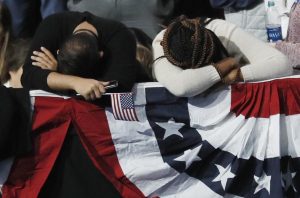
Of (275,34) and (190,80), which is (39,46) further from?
(275,34)

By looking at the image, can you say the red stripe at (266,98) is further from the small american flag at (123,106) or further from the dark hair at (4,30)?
the dark hair at (4,30)

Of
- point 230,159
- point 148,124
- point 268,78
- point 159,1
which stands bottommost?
point 230,159

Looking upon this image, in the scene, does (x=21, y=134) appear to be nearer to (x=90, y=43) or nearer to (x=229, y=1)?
(x=90, y=43)

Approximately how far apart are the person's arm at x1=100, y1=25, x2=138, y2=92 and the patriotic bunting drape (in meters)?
0.07

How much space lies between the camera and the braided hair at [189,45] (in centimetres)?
245

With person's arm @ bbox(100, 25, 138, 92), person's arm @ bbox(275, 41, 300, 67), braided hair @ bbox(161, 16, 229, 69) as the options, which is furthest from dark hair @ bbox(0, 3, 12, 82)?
person's arm @ bbox(275, 41, 300, 67)

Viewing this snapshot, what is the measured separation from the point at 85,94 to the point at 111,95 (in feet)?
0.42

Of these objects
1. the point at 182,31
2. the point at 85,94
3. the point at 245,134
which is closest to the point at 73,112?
the point at 85,94

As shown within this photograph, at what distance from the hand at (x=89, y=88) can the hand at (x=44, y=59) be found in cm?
22

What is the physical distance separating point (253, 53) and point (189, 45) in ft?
1.19

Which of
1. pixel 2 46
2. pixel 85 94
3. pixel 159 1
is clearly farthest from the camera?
pixel 159 1

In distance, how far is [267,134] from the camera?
2457mm

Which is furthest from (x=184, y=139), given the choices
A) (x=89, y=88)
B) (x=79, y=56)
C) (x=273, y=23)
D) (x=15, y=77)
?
(x=273, y=23)

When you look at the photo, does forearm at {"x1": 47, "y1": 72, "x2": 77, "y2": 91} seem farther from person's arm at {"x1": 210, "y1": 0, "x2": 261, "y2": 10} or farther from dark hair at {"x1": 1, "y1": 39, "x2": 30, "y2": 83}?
person's arm at {"x1": 210, "y1": 0, "x2": 261, "y2": 10}
